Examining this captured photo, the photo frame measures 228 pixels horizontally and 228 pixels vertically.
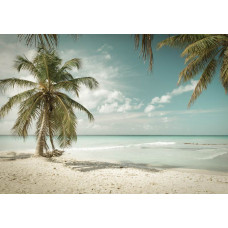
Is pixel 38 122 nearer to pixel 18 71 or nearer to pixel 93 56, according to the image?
pixel 18 71

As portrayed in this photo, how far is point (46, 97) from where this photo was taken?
4273 millimetres

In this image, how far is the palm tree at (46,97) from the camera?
12.3 feet

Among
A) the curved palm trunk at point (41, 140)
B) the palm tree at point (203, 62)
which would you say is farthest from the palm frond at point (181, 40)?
the curved palm trunk at point (41, 140)

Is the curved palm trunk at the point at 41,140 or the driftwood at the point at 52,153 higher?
the curved palm trunk at the point at 41,140

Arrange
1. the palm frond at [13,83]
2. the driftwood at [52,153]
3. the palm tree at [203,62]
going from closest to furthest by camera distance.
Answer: the palm tree at [203,62] < the palm frond at [13,83] < the driftwood at [52,153]

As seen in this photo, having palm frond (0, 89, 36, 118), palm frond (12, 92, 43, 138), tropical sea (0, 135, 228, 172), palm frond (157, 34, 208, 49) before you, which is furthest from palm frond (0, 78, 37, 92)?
palm frond (157, 34, 208, 49)

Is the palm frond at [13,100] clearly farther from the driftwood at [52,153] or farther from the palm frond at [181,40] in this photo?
the palm frond at [181,40]

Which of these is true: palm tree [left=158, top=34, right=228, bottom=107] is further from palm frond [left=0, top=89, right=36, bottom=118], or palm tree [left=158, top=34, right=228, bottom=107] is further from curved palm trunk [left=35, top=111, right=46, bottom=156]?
curved palm trunk [left=35, top=111, right=46, bottom=156]

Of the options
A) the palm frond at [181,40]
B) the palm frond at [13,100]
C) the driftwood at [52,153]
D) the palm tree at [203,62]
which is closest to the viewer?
the palm frond at [181,40]

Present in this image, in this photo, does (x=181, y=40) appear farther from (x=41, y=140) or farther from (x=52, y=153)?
(x=52, y=153)

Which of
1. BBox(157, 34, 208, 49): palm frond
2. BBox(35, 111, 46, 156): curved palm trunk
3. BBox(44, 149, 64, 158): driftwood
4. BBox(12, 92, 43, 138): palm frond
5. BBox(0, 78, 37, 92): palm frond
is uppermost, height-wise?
BBox(157, 34, 208, 49): palm frond

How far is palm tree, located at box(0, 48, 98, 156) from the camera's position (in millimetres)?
3752
